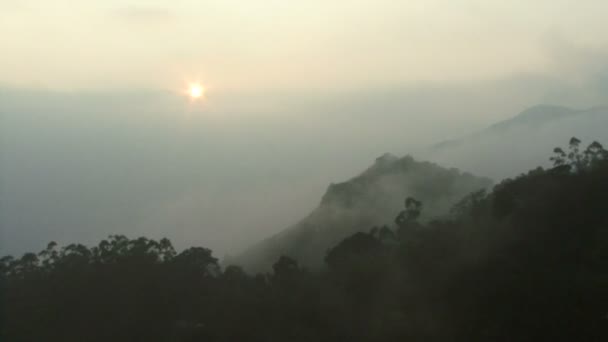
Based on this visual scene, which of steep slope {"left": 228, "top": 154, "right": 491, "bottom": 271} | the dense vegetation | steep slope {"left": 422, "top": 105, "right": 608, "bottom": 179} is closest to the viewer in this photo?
the dense vegetation

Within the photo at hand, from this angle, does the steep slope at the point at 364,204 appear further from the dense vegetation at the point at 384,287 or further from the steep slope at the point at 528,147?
the dense vegetation at the point at 384,287

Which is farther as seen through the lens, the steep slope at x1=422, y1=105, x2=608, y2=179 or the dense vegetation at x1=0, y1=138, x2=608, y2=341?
the steep slope at x1=422, y1=105, x2=608, y2=179

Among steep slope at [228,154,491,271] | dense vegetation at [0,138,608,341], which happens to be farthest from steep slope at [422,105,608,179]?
dense vegetation at [0,138,608,341]

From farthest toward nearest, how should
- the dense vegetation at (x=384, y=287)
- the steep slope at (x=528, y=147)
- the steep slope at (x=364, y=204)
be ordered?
the steep slope at (x=528, y=147) < the steep slope at (x=364, y=204) < the dense vegetation at (x=384, y=287)

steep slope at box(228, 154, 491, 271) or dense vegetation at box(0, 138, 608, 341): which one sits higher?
steep slope at box(228, 154, 491, 271)

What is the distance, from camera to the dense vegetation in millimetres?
32531

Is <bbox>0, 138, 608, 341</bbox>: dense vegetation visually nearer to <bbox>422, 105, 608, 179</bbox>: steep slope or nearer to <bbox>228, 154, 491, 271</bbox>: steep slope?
<bbox>228, 154, 491, 271</bbox>: steep slope

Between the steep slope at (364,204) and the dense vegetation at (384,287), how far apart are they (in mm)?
50799

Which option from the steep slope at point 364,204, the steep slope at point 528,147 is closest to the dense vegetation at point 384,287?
the steep slope at point 364,204

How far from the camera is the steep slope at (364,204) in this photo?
103875 millimetres

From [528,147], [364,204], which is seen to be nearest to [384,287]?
[364,204]

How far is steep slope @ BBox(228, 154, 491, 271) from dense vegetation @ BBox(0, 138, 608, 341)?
50.8m

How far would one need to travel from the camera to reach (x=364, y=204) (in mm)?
114938

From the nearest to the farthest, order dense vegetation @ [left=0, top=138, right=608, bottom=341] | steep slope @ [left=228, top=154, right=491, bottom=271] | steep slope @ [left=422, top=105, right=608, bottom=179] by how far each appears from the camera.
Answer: dense vegetation @ [left=0, top=138, right=608, bottom=341]
steep slope @ [left=228, top=154, right=491, bottom=271]
steep slope @ [left=422, top=105, right=608, bottom=179]
